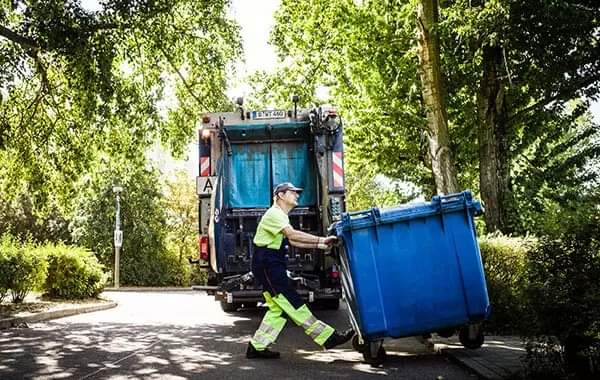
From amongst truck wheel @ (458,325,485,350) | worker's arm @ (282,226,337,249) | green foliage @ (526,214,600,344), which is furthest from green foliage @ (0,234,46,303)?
green foliage @ (526,214,600,344)

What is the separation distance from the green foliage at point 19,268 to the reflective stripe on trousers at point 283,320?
6.68 m

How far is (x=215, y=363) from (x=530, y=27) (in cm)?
676

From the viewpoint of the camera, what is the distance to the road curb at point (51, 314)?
941 cm

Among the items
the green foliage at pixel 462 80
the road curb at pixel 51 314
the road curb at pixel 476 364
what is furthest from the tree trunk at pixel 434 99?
the road curb at pixel 51 314

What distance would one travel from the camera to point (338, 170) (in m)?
9.34

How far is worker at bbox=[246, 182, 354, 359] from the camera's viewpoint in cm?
605

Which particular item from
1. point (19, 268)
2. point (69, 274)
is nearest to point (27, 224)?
point (69, 274)

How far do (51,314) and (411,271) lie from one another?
7436 millimetres

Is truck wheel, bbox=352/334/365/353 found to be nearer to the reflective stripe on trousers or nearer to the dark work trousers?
the reflective stripe on trousers

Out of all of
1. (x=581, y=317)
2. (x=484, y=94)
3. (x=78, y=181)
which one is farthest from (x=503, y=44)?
(x=78, y=181)

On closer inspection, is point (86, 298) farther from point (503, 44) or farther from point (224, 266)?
point (503, 44)

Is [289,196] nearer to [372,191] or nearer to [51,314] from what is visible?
[51,314]

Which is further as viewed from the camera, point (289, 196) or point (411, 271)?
point (289, 196)

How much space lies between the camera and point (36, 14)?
30.0ft
